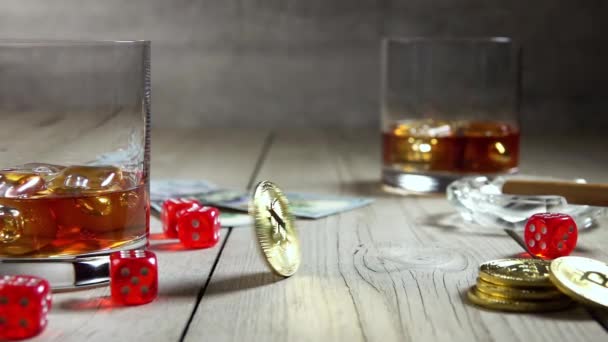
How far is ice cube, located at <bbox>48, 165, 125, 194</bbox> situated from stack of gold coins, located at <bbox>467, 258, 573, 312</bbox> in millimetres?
519

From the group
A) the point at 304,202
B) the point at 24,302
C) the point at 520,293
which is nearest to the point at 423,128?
Result: the point at 304,202

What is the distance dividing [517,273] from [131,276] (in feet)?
1.63

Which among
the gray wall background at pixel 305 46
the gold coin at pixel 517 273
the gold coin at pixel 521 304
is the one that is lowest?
the gold coin at pixel 521 304

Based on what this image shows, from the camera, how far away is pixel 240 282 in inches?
52.4

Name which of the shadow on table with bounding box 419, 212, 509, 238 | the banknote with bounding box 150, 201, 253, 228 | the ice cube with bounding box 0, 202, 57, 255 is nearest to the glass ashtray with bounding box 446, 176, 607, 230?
the shadow on table with bounding box 419, 212, 509, 238

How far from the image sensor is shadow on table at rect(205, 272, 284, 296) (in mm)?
1291

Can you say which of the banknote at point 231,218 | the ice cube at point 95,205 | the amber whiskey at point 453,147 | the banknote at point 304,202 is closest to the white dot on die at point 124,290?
the ice cube at point 95,205

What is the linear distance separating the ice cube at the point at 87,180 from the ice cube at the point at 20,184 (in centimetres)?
2

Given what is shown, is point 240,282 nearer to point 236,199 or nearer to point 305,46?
point 236,199

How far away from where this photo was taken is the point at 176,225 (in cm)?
162

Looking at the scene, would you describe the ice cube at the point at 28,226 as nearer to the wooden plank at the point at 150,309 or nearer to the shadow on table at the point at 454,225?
the wooden plank at the point at 150,309

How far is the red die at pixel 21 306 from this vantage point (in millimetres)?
1040

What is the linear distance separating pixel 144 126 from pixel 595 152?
6.72 feet

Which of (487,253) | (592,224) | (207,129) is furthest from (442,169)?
(207,129)
